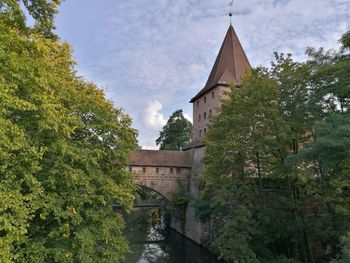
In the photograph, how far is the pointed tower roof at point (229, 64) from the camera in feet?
77.5

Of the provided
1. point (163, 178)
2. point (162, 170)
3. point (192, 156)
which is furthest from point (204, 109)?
point (163, 178)

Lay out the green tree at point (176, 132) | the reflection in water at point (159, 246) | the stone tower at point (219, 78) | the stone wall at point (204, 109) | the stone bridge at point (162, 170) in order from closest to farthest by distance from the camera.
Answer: the reflection in water at point (159, 246) < the stone wall at point (204, 109) < the stone tower at point (219, 78) < the stone bridge at point (162, 170) < the green tree at point (176, 132)

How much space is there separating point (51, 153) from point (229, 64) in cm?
1983

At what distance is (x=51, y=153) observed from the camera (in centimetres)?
752

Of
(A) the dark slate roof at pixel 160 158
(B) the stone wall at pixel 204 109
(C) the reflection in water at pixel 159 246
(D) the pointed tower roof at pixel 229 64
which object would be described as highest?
(D) the pointed tower roof at pixel 229 64

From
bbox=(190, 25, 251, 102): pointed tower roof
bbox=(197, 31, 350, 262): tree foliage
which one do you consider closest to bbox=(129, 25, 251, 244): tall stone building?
bbox=(190, 25, 251, 102): pointed tower roof

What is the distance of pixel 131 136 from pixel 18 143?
4.38 meters

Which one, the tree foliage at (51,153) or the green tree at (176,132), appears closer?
the tree foliage at (51,153)

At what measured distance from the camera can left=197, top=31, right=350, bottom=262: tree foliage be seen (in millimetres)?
11102

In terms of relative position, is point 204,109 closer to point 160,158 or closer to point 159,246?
point 160,158

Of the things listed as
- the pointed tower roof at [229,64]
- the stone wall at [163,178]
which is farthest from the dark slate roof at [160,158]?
the pointed tower roof at [229,64]

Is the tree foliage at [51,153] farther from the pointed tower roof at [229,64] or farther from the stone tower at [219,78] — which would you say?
the pointed tower roof at [229,64]

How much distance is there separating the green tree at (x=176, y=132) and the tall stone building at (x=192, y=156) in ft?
55.4

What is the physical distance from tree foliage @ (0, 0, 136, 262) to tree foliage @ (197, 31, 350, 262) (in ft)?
18.8
